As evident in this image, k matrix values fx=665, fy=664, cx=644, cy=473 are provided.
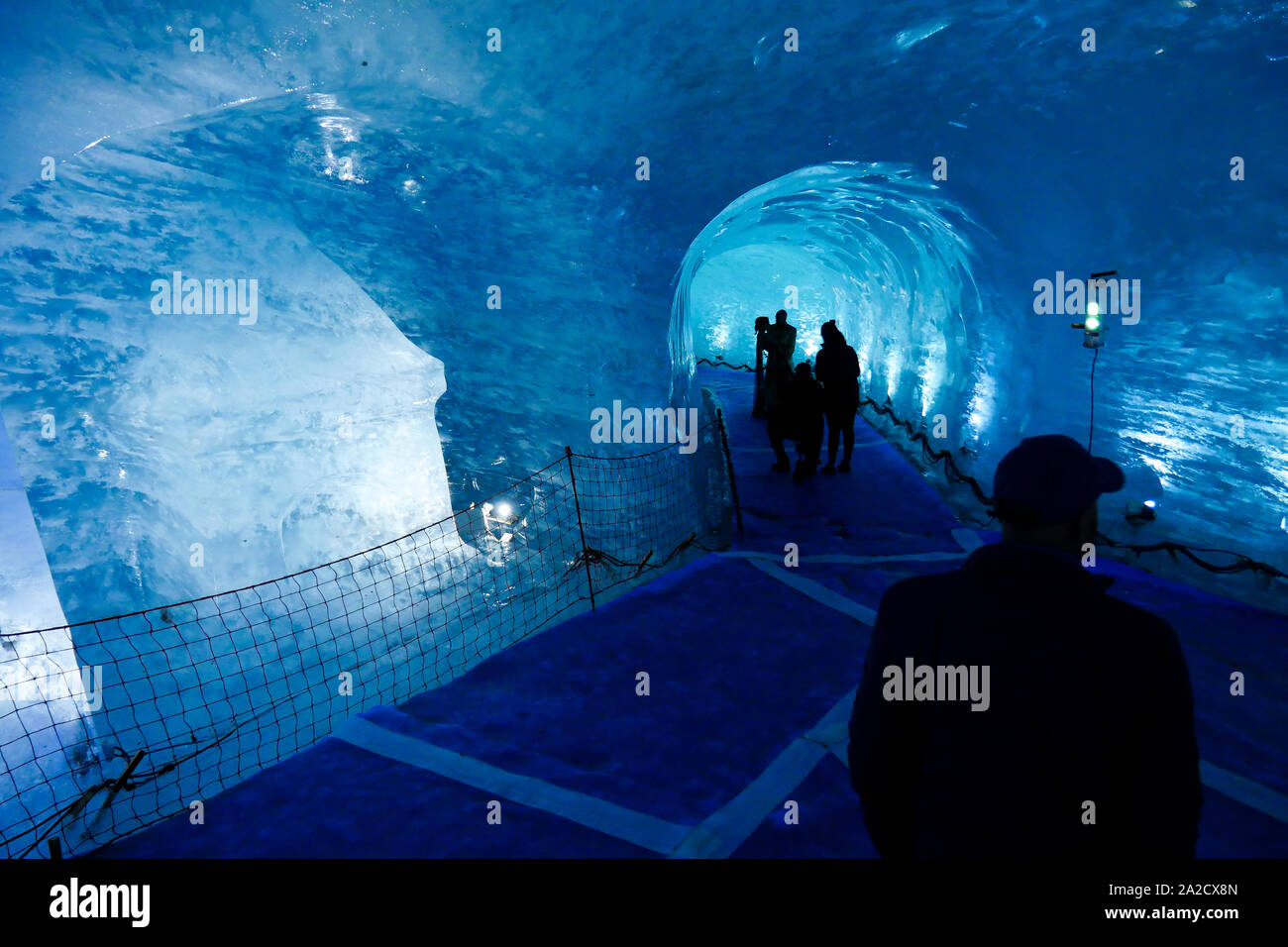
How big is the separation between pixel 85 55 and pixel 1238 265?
1019cm

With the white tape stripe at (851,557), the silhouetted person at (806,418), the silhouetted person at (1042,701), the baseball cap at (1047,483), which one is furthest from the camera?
the silhouetted person at (806,418)

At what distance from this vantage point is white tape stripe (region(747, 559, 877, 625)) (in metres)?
5.28

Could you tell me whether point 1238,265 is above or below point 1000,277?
below

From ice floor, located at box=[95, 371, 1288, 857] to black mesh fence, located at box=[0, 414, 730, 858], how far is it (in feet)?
11.6

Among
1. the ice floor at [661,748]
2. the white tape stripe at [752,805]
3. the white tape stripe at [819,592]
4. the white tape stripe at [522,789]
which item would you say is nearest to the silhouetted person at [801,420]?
the white tape stripe at [819,592]

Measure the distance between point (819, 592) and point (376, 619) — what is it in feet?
24.7

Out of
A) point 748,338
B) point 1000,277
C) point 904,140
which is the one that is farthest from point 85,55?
point 748,338

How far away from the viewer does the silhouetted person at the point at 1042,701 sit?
4.47 ft

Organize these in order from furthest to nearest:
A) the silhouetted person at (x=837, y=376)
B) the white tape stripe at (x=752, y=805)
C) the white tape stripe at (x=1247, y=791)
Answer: the silhouetted person at (x=837, y=376) → the white tape stripe at (x=1247, y=791) → the white tape stripe at (x=752, y=805)

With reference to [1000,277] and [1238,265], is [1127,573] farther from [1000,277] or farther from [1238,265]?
[1000,277]

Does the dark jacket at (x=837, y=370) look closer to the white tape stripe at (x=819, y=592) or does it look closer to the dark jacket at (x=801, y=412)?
the dark jacket at (x=801, y=412)

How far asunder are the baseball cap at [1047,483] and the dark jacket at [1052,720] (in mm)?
117

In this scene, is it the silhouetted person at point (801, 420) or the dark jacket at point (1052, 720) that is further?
the silhouetted person at point (801, 420)
